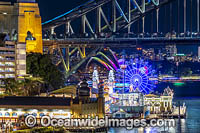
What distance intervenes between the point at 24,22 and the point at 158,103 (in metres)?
12.3

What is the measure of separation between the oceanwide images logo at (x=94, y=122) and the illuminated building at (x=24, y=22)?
17739 millimetres

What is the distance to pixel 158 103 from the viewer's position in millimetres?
68000

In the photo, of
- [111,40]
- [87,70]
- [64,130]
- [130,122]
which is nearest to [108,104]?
[130,122]

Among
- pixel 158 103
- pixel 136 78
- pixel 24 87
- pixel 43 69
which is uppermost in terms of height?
pixel 43 69

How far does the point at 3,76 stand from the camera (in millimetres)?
62312

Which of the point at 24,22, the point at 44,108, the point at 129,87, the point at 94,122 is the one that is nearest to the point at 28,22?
the point at 24,22

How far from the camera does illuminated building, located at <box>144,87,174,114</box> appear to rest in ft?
219

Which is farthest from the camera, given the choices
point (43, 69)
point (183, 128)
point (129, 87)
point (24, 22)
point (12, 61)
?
point (24, 22)

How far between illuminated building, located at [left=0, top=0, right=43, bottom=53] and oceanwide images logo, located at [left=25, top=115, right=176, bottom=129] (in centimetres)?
1774

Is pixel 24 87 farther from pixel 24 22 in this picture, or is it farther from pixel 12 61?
pixel 24 22

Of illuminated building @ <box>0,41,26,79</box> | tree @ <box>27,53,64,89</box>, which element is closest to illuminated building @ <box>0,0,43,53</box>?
tree @ <box>27,53,64,89</box>

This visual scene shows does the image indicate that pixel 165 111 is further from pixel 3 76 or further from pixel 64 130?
pixel 64 130

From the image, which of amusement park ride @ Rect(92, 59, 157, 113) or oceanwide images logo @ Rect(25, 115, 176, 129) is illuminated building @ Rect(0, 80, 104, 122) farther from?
amusement park ride @ Rect(92, 59, 157, 113)

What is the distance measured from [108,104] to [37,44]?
14307mm
